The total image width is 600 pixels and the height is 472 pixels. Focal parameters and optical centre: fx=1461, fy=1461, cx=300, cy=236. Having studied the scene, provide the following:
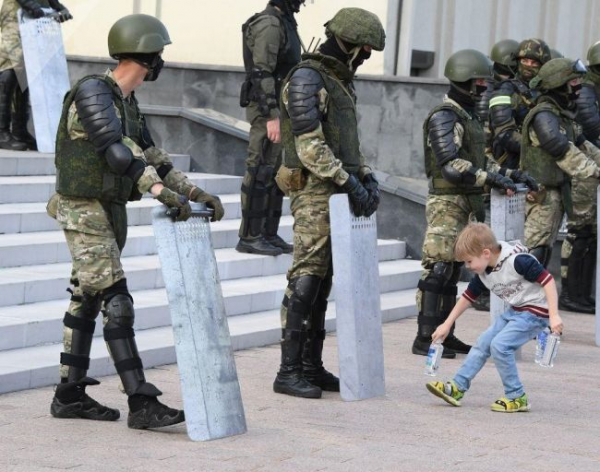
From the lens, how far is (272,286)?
10.7 metres

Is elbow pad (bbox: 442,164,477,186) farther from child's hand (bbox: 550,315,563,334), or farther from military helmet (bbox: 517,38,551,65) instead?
military helmet (bbox: 517,38,551,65)

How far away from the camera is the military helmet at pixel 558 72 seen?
414 inches

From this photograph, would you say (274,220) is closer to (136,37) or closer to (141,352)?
(141,352)

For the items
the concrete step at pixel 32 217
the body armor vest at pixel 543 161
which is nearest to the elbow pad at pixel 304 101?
the concrete step at pixel 32 217

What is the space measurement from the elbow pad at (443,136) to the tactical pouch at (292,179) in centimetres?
160

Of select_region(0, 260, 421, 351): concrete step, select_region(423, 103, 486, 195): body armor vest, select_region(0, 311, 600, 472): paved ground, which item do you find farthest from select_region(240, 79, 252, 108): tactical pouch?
select_region(0, 311, 600, 472): paved ground

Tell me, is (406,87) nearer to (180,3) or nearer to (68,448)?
(180,3)

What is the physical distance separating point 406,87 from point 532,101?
3.01 m

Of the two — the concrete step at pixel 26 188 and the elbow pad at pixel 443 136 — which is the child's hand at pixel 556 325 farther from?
the concrete step at pixel 26 188

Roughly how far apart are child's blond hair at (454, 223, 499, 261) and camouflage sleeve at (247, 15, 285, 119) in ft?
11.5

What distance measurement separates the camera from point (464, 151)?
9.30 metres

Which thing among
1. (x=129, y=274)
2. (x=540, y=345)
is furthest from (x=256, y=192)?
(x=540, y=345)

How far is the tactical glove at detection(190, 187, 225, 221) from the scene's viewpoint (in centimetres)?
682

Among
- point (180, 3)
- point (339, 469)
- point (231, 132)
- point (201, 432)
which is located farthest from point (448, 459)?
point (180, 3)
